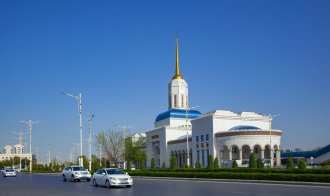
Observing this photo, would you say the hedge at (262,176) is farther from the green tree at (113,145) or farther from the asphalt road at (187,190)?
the green tree at (113,145)

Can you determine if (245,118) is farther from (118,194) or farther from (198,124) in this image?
(118,194)

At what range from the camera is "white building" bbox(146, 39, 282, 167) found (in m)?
74.2

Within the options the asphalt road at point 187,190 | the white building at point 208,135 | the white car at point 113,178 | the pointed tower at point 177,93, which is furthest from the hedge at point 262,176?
the pointed tower at point 177,93

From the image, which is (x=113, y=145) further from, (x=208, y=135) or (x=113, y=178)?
(x=113, y=178)

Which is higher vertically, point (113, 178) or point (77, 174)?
point (113, 178)

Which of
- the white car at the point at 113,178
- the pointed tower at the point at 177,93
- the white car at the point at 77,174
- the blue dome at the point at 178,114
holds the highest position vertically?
the pointed tower at the point at 177,93

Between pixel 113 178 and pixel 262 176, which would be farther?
pixel 262 176

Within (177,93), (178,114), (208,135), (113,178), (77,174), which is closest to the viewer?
(113,178)

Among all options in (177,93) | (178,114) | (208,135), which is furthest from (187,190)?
(177,93)

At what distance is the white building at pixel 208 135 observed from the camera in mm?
74250

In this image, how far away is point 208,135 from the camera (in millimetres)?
79750

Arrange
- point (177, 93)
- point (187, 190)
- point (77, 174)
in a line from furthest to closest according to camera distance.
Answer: point (177, 93) → point (77, 174) → point (187, 190)

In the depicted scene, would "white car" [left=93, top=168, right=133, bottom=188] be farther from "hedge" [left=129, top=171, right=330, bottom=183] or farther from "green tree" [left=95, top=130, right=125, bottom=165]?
"green tree" [left=95, top=130, right=125, bottom=165]

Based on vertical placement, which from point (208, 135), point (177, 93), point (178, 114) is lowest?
point (208, 135)
